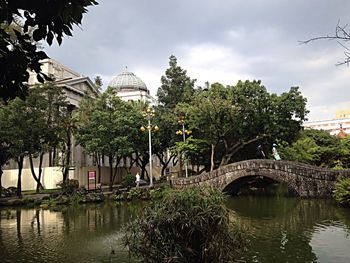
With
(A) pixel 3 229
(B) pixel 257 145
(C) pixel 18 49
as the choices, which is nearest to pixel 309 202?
(B) pixel 257 145

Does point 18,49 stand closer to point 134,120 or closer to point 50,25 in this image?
point 50,25

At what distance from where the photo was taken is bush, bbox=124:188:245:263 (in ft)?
19.0

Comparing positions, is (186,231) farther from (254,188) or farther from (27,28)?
(254,188)

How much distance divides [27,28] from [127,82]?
50296 millimetres

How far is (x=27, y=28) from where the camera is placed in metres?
3.98

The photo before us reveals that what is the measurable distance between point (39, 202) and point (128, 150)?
360 inches

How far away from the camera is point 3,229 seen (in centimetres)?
1459

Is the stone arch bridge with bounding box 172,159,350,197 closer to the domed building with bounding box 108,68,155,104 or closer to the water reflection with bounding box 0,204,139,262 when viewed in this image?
the water reflection with bounding box 0,204,139,262

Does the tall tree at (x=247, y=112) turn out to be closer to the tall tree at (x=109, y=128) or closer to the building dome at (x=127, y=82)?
the tall tree at (x=109, y=128)

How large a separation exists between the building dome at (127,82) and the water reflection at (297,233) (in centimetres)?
3706

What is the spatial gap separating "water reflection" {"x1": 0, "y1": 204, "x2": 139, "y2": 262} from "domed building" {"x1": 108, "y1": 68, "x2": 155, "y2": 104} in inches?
1249

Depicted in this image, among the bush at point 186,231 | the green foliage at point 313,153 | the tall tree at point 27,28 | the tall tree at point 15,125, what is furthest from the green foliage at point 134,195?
the tall tree at point 27,28

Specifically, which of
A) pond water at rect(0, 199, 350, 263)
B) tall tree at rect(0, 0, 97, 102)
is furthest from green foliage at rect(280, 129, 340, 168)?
tall tree at rect(0, 0, 97, 102)

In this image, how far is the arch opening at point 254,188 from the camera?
23781 mm
